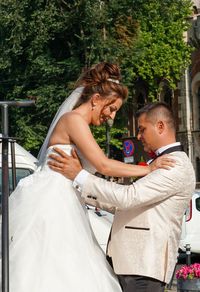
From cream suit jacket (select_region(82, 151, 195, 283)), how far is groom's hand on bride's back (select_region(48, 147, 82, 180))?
102 millimetres

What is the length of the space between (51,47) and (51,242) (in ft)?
91.2

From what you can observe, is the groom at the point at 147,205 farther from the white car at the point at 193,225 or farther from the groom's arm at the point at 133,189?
the white car at the point at 193,225

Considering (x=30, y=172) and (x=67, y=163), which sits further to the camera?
(x=30, y=172)

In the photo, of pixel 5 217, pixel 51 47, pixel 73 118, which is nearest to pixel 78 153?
pixel 73 118

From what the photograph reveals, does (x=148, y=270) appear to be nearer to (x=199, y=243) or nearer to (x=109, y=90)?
(x=109, y=90)

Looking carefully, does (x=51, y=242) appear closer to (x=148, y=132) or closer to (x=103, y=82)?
(x=148, y=132)

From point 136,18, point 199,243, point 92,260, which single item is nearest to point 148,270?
point 92,260

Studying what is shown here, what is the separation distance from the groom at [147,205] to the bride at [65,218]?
0.30ft

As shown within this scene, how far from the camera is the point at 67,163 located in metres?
4.13

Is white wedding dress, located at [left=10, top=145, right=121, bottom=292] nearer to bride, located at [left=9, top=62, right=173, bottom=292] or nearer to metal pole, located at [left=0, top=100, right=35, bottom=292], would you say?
bride, located at [left=9, top=62, right=173, bottom=292]

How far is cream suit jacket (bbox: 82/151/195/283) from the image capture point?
3.98 metres

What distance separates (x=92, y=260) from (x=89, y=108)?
0.82 metres

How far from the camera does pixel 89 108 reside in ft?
14.0

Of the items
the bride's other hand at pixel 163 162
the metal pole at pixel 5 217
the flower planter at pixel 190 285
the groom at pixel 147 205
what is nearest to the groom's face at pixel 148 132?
the groom at pixel 147 205
